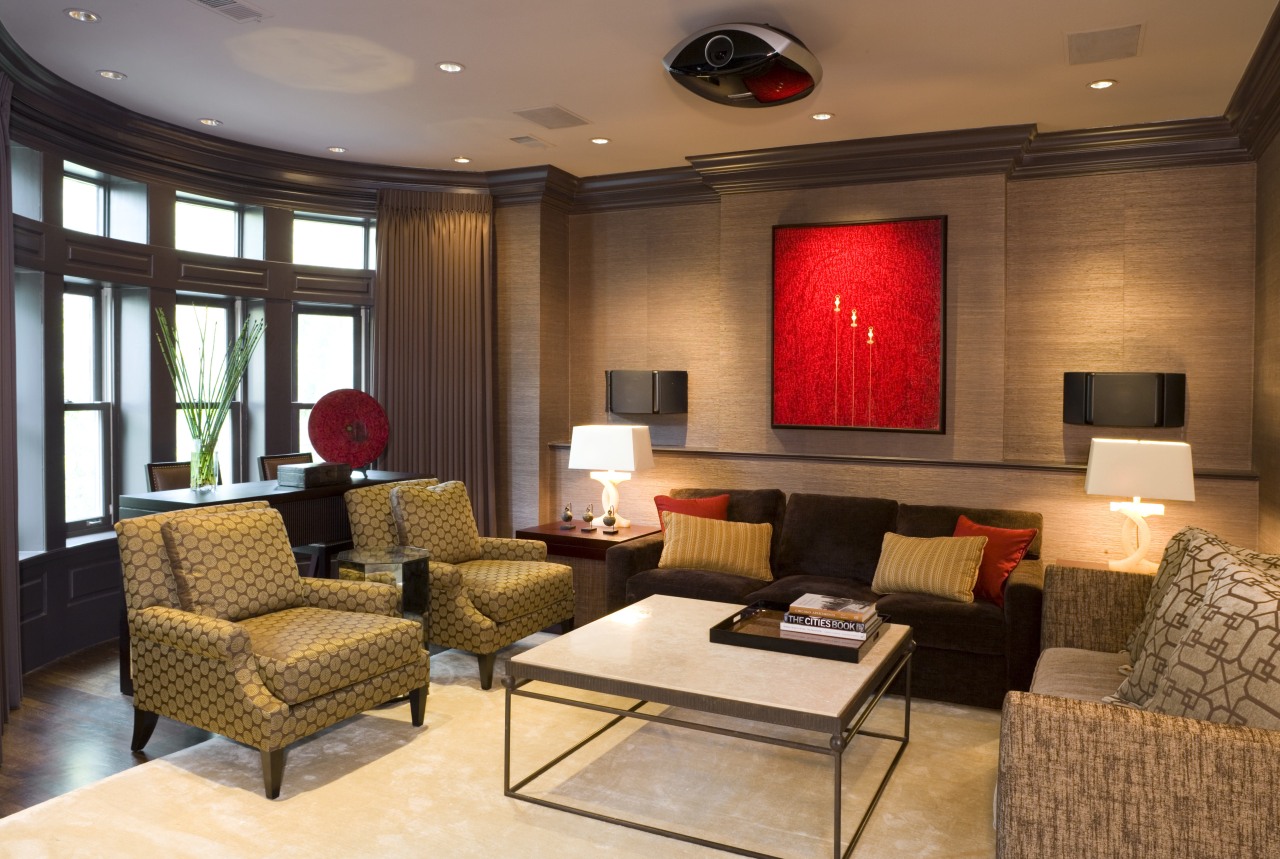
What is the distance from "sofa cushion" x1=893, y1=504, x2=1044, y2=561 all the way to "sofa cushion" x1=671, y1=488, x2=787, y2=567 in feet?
2.17

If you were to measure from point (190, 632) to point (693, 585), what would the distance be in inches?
91.7

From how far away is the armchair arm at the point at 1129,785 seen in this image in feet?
6.23

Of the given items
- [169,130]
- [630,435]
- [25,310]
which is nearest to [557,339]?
[630,435]

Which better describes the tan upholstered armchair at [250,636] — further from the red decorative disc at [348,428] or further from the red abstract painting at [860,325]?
the red abstract painting at [860,325]

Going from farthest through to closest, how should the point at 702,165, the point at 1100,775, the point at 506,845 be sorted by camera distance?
the point at 702,165 < the point at 506,845 < the point at 1100,775

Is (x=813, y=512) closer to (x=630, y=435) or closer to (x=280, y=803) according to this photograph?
(x=630, y=435)

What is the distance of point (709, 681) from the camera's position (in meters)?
2.94

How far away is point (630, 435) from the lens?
5324 mm

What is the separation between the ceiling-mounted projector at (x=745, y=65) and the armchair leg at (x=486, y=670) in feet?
8.73

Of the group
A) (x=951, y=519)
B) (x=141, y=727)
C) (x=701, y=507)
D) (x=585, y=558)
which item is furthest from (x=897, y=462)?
(x=141, y=727)

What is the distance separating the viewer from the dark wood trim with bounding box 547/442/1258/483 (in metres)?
4.73

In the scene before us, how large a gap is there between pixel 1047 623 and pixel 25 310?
4.90 metres

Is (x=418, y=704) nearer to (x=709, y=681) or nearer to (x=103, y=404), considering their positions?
(x=709, y=681)

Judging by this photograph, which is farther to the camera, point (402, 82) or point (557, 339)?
point (557, 339)
